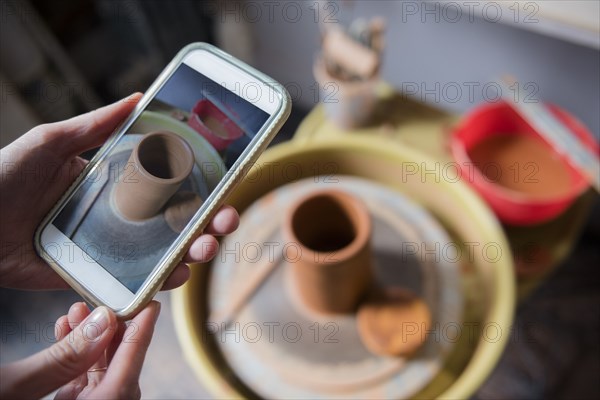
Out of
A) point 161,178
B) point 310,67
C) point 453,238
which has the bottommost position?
point 453,238

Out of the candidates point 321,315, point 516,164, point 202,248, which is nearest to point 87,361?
point 202,248

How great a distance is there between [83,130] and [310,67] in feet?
1.55

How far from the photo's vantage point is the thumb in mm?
365

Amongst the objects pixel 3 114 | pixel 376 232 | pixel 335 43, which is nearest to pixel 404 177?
pixel 376 232

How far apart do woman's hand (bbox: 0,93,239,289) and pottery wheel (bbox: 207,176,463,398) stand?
0.15 meters

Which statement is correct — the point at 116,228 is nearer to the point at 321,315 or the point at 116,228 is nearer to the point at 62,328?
the point at 62,328

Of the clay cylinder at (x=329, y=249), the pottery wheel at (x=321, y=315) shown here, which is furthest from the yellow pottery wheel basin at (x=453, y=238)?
the clay cylinder at (x=329, y=249)

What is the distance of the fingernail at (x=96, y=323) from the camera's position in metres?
0.40

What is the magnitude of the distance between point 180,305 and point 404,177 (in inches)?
12.6

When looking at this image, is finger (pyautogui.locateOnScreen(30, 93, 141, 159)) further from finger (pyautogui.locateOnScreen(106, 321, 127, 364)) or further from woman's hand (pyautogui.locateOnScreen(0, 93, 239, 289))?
finger (pyautogui.locateOnScreen(106, 321, 127, 364))

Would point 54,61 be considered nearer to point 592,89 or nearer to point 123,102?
point 123,102

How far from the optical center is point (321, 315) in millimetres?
578

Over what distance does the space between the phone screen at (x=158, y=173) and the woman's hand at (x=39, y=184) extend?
0.08ft

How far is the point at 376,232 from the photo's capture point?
2.08 ft
